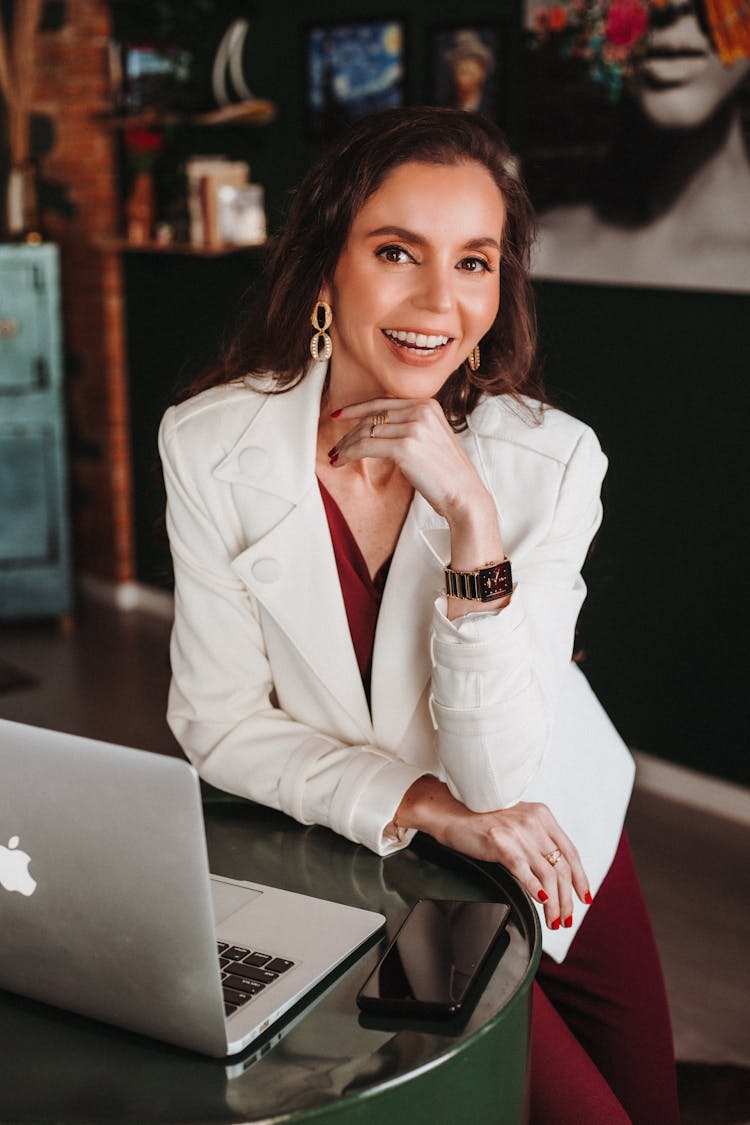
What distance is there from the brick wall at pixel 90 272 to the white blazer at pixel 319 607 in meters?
3.80

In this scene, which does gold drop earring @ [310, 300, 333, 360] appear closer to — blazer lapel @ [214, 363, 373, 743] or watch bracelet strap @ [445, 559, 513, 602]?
blazer lapel @ [214, 363, 373, 743]

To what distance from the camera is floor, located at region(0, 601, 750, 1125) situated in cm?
246

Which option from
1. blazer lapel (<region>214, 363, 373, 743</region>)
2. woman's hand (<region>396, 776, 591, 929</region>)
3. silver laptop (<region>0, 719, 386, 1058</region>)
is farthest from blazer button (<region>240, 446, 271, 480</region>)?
silver laptop (<region>0, 719, 386, 1058</region>)

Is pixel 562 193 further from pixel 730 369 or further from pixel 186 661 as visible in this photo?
pixel 186 661

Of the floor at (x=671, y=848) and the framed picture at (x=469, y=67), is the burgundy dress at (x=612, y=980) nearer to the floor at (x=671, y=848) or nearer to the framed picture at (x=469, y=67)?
the floor at (x=671, y=848)

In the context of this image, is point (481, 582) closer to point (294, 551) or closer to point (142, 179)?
point (294, 551)

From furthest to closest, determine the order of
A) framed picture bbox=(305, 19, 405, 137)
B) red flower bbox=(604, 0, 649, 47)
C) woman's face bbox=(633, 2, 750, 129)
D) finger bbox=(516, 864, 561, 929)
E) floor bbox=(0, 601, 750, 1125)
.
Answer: framed picture bbox=(305, 19, 405, 137), red flower bbox=(604, 0, 649, 47), woman's face bbox=(633, 2, 750, 129), floor bbox=(0, 601, 750, 1125), finger bbox=(516, 864, 561, 929)

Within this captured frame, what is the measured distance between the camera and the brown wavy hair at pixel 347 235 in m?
1.71

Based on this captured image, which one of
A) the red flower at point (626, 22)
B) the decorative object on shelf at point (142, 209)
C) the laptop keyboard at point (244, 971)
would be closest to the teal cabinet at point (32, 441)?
the decorative object on shelf at point (142, 209)

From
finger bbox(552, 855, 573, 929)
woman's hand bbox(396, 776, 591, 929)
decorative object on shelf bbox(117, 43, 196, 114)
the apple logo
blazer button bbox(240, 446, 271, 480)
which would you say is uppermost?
decorative object on shelf bbox(117, 43, 196, 114)

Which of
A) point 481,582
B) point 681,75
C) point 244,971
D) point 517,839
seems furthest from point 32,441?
point 244,971

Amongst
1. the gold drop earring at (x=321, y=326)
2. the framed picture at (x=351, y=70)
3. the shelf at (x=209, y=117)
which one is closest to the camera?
the gold drop earring at (x=321, y=326)

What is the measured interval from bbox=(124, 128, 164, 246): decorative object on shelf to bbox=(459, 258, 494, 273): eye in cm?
363

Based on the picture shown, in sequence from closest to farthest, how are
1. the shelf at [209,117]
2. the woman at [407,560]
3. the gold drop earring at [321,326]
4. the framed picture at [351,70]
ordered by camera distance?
1. the woman at [407,560]
2. the gold drop earring at [321,326]
3. the framed picture at [351,70]
4. the shelf at [209,117]
